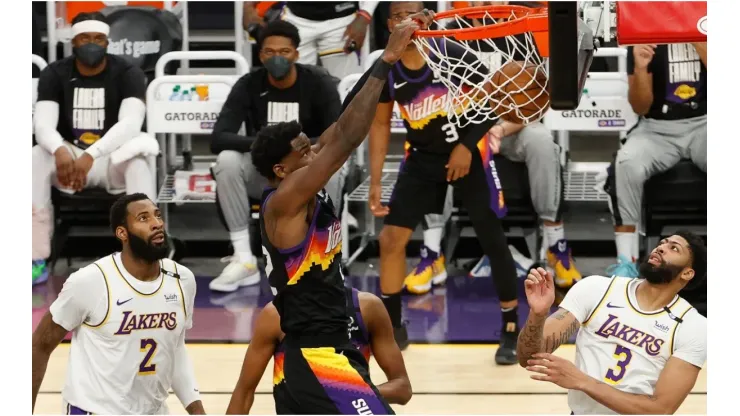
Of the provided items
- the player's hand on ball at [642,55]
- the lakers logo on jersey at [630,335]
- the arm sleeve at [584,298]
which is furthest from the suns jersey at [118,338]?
the player's hand on ball at [642,55]

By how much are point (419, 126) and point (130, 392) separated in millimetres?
2410

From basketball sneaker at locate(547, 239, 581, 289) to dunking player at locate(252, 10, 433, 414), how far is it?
340 cm

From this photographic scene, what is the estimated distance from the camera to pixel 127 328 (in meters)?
4.80

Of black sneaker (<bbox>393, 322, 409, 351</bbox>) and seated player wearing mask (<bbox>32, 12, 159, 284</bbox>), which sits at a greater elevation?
seated player wearing mask (<bbox>32, 12, 159, 284</bbox>)

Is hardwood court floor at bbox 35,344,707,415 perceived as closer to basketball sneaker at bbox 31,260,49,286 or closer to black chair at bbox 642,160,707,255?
basketball sneaker at bbox 31,260,49,286

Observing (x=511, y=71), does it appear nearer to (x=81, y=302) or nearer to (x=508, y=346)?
(x=81, y=302)

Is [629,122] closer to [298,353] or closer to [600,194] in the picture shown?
[600,194]

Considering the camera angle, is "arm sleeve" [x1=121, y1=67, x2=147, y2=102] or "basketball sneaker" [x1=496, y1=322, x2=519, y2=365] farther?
"arm sleeve" [x1=121, y1=67, x2=147, y2=102]

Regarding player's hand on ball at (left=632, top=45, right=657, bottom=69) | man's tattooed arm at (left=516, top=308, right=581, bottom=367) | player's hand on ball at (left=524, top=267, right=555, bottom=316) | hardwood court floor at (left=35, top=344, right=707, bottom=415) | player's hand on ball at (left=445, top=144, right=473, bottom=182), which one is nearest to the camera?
player's hand on ball at (left=524, top=267, right=555, bottom=316)

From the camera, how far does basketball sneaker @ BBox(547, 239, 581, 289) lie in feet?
25.0

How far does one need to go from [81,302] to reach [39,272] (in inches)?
129

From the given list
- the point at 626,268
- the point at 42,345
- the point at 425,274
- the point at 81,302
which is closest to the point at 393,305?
the point at 425,274

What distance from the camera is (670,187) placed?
751cm

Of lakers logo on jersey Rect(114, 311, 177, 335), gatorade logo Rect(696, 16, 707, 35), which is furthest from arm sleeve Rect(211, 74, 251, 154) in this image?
gatorade logo Rect(696, 16, 707, 35)
